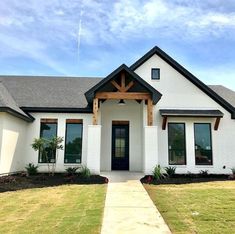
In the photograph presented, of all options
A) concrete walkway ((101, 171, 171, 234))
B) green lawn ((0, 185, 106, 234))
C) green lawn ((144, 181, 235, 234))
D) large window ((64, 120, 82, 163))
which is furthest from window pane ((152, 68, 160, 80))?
green lawn ((0, 185, 106, 234))

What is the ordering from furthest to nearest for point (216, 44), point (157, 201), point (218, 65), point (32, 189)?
point (218, 65) < point (216, 44) < point (32, 189) < point (157, 201)

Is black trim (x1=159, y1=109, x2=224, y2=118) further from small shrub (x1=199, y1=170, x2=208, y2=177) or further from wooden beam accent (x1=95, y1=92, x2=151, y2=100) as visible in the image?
small shrub (x1=199, y1=170, x2=208, y2=177)

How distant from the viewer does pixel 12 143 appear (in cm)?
1397

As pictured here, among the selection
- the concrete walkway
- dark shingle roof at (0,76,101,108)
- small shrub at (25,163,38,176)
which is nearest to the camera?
the concrete walkway

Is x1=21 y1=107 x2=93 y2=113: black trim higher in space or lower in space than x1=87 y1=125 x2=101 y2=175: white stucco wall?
higher

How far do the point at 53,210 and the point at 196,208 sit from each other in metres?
3.66

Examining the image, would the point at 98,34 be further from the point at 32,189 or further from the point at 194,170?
the point at 194,170

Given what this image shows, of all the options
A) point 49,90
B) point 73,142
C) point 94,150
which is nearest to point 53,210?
point 94,150

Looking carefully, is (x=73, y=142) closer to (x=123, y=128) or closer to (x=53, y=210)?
(x=123, y=128)

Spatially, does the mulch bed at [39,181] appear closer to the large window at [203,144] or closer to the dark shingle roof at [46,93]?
the dark shingle roof at [46,93]

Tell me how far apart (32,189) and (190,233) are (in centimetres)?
693

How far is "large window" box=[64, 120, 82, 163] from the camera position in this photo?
15523 millimetres

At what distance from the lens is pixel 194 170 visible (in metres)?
15.0

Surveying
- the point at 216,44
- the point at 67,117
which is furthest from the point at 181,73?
the point at 67,117
